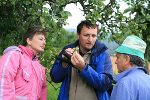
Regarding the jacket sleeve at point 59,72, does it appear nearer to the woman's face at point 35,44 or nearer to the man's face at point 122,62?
the woman's face at point 35,44

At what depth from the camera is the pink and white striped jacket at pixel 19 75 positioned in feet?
14.4

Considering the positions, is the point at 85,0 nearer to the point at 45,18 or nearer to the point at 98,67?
the point at 45,18

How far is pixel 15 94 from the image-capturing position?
446 centimetres

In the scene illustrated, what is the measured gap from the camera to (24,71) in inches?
177

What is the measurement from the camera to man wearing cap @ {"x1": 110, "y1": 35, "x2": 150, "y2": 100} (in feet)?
11.8

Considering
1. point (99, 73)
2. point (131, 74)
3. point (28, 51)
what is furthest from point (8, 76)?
point (131, 74)

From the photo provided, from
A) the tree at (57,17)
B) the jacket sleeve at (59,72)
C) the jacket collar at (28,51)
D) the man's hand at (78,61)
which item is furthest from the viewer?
the tree at (57,17)

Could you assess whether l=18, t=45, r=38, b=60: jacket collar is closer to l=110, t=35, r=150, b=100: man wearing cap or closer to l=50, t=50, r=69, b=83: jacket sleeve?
l=50, t=50, r=69, b=83: jacket sleeve

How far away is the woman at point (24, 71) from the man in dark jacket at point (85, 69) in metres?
0.25

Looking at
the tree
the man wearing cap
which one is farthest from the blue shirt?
the tree

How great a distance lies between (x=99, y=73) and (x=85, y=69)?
196 millimetres

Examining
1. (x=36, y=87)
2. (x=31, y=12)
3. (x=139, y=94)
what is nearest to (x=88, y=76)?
(x=36, y=87)

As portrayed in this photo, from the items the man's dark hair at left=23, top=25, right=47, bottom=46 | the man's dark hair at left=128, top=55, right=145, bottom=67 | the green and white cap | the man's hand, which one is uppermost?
the man's dark hair at left=23, top=25, right=47, bottom=46

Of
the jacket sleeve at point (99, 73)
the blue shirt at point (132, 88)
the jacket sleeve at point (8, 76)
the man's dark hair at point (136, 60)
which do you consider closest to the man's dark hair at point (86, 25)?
the jacket sleeve at point (99, 73)
